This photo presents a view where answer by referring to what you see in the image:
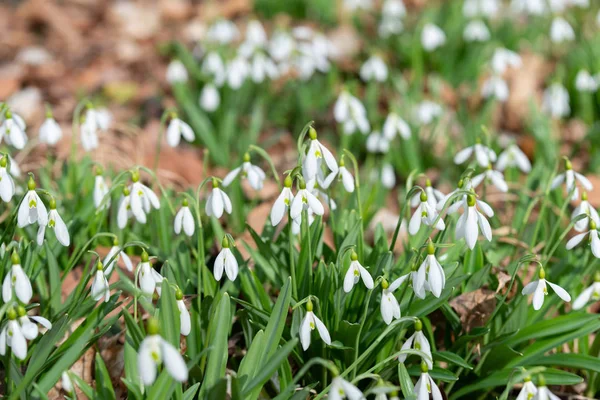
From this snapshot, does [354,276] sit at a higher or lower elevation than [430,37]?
higher

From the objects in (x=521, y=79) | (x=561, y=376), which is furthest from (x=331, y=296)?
(x=521, y=79)

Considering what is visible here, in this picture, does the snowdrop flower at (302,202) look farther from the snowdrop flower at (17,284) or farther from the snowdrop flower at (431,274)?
the snowdrop flower at (17,284)

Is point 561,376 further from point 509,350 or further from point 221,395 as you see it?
point 221,395

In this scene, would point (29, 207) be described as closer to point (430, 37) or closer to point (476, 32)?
point (430, 37)

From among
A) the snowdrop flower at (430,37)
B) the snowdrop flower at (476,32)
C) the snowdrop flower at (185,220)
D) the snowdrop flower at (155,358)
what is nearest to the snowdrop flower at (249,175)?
the snowdrop flower at (185,220)

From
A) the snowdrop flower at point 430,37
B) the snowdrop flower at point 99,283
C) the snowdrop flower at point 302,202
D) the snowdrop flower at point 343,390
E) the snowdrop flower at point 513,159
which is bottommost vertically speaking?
the snowdrop flower at point 430,37

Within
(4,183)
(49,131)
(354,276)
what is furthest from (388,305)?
(49,131)
